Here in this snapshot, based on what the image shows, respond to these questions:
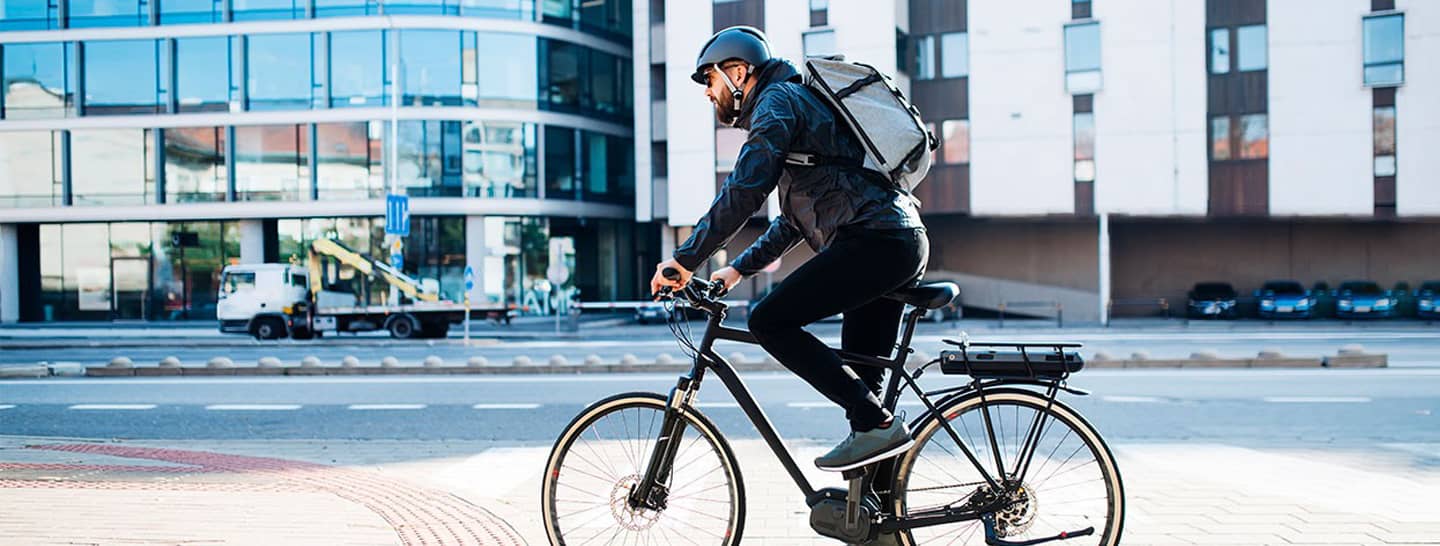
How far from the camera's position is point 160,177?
3834 centimetres

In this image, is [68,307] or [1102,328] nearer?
[1102,328]

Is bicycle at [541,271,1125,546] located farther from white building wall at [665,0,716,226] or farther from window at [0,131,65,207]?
window at [0,131,65,207]

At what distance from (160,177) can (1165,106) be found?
3434 cm

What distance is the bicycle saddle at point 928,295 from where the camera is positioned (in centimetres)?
347

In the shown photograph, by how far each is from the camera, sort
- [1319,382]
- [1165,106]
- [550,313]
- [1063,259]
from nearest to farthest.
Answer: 1. [1319,382]
2. [1165,106]
3. [1063,259]
4. [550,313]

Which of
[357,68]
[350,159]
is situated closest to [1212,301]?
[350,159]

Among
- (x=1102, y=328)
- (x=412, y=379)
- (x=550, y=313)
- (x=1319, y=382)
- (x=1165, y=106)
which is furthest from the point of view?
(x=550, y=313)

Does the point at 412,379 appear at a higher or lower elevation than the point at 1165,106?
lower

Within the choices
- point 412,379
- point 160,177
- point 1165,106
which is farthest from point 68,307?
point 1165,106

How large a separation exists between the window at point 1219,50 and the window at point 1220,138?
157 cm

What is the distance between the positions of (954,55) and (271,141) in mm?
23910

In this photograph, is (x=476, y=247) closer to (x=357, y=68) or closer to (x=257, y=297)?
(x=357, y=68)

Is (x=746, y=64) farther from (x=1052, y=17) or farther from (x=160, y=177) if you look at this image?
(x=160, y=177)

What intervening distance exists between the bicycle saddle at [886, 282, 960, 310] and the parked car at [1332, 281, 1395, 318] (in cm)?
3408
